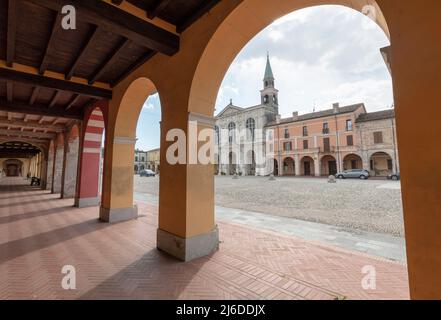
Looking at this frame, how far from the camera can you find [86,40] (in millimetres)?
4203

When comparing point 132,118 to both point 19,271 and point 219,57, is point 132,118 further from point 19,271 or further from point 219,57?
point 19,271

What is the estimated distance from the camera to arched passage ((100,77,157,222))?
6066mm

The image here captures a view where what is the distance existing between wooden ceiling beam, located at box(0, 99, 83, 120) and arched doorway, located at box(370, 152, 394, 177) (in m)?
31.3

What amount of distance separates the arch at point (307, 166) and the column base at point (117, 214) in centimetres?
3050

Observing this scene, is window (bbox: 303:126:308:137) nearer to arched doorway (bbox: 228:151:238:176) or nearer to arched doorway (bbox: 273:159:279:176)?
arched doorway (bbox: 273:159:279:176)

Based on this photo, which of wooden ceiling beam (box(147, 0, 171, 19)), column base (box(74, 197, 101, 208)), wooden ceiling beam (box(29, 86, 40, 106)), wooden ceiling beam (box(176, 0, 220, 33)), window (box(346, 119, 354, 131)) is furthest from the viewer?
window (box(346, 119, 354, 131))

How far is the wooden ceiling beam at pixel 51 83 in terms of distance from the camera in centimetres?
505

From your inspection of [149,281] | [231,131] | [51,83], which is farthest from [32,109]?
[231,131]

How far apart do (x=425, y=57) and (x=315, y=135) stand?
1247 inches

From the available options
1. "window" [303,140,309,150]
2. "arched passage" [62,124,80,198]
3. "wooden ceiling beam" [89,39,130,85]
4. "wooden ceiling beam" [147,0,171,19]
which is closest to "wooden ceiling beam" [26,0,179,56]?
"wooden ceiling beam" [147,0,171,19]

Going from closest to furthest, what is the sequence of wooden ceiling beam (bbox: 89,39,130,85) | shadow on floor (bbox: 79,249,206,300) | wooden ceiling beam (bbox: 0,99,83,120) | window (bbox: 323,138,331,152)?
shadow on floor (bbox: 79,249,206,300), wooden ceiling beam (bbox: 89,39,130,85), wooden ceiling beam (bbox: 0,99,83,120), window (bbox: 323,138,331,152)

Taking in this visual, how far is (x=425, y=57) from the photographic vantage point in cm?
152

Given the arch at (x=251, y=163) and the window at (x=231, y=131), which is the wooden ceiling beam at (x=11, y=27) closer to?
the arch at (x=251, y=163)

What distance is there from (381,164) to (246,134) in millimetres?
20633
